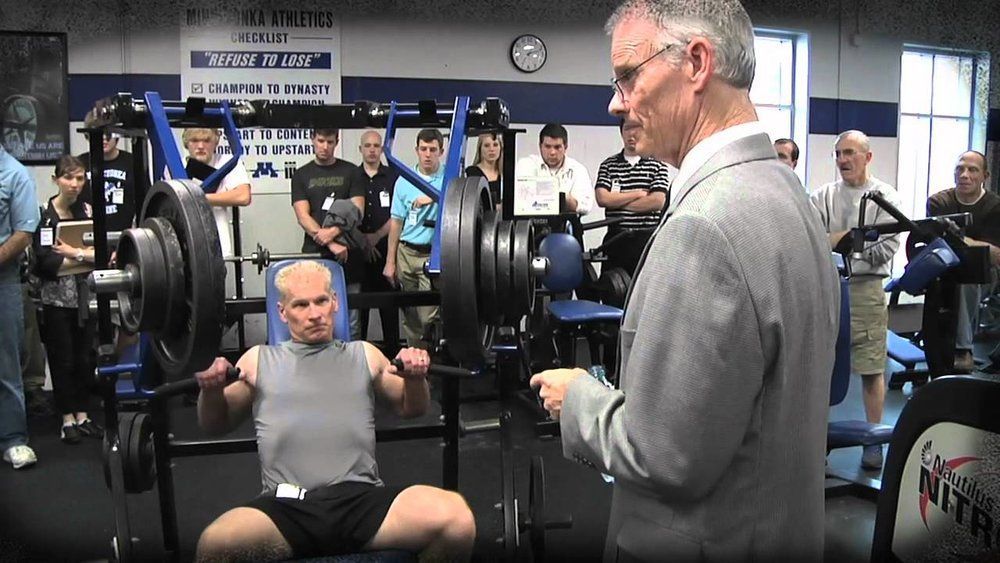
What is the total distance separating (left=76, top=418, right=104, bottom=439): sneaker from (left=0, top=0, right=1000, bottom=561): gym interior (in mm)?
64

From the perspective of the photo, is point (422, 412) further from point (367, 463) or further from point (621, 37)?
point (621, 37)

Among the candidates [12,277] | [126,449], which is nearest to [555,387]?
[126,449]

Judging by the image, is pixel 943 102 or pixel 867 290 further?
pixel 867 290

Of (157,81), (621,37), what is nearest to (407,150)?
(157,81)

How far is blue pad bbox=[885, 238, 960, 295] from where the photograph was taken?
2191 mm

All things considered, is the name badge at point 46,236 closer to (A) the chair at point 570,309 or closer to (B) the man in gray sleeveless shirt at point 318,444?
(B) the man in gray sleeveless shirt at point 318,444

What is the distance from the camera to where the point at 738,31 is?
644 millimetres

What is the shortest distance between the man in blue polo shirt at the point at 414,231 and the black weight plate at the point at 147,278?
1457 mm

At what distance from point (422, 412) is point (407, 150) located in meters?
2.17

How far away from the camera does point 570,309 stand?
9.38ft

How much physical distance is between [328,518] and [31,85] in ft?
3.96

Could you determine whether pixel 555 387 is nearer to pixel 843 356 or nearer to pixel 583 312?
pixel 843 356

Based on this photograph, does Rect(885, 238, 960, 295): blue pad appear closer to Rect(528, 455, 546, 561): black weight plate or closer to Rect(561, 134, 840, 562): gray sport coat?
Rect(528, 455, 546, 561): black weight plate

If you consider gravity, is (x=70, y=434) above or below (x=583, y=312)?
below
